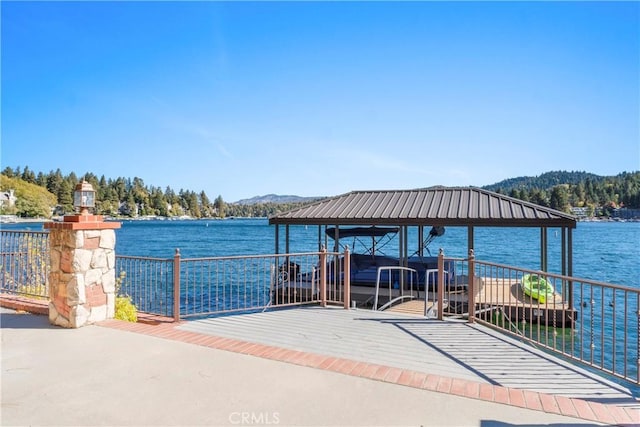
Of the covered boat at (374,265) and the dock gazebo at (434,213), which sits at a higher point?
the dock gazebo at (434,213)

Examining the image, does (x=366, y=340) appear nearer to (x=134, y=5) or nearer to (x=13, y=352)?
(x=13, y=352)

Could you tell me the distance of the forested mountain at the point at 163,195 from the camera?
75062 mm

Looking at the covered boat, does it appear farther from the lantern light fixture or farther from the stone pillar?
the lantern light fixture

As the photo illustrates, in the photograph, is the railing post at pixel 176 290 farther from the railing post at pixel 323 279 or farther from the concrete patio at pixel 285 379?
the railing post at pixel 323 279

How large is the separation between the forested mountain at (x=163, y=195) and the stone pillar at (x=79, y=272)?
59065mm

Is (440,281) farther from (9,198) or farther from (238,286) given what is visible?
(9,198)

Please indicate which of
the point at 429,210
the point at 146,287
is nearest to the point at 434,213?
the point at 429,210

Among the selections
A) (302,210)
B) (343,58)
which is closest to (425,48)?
(343,58)

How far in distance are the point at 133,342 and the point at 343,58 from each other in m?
9.99

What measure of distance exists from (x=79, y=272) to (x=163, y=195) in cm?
12794

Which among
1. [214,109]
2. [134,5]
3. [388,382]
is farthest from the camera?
[214,109]

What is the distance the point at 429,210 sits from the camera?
1173cm

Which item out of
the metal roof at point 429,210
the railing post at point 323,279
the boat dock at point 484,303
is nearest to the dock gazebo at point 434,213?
the metal roof at point 429,210

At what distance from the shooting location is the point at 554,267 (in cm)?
2802
